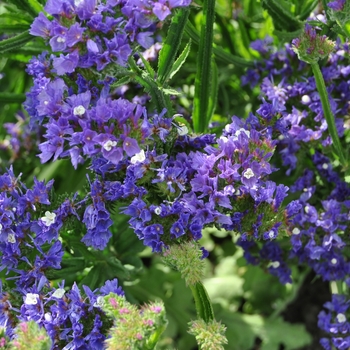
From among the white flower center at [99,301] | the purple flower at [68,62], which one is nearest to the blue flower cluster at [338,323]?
the white flower center at [99,301]

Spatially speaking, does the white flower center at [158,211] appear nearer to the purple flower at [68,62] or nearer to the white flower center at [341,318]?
the purple flower at [68,62]

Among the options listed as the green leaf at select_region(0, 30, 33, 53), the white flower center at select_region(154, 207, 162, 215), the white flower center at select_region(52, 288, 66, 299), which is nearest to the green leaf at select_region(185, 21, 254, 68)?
the green leaf at select_region(0, 30, 33, 53)

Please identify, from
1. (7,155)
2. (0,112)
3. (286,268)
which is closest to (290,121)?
(286,268)

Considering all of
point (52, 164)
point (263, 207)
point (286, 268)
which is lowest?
point (52, 164)

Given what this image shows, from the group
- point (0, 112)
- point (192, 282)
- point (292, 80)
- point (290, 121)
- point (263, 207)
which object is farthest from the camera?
point (0, 112)

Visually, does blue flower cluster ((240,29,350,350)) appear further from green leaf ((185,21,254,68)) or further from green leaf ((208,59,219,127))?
green leaf ((208,59,219,127))

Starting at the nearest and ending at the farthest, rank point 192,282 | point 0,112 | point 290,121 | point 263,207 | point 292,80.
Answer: point 192,282 < point 263,207 < point 290,121 < point 292,80 < point 0,112

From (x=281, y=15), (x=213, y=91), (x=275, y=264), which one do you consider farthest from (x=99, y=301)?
(x=281, y=15)

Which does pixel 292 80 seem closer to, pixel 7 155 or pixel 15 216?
pixel 15 216
